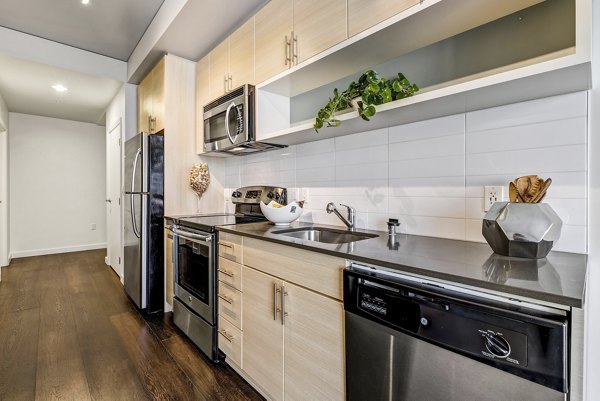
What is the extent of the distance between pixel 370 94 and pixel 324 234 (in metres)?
0.88

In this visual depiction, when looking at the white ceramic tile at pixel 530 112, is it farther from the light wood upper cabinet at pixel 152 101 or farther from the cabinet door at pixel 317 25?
the light wood upper cabinet at pixel 152 101

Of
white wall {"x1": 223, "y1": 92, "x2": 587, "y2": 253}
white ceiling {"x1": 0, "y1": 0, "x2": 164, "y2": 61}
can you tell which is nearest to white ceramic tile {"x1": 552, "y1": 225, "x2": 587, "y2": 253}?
white wall {"x1": 223, "y1": 92, "x2": 587, "y2": 253}

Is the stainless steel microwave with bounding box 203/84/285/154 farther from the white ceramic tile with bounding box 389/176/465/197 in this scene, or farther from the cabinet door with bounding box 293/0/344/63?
the white ceramic tile with bounding box 389/176/465/197

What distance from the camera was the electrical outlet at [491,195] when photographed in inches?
48.7

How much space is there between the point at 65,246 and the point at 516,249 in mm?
6656

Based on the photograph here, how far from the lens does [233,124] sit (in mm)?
2205

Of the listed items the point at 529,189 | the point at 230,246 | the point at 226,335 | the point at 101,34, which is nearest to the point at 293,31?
the point at 230,246

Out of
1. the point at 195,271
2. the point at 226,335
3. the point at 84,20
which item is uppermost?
the point at 84,20

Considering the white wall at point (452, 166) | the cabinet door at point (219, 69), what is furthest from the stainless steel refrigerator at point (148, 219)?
the white wall at point (452, 166)

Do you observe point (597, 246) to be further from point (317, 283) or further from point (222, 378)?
point (222, 378)

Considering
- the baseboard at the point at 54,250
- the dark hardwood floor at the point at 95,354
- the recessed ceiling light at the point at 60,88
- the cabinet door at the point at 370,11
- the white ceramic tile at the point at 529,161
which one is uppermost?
the recessed ceiling light at the point at 60,88

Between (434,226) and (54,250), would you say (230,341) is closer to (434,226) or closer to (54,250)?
(434,226)

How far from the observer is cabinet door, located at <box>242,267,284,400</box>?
1.44 meters

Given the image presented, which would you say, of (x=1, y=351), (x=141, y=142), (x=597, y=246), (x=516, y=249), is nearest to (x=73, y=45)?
(x=141, y=142)
